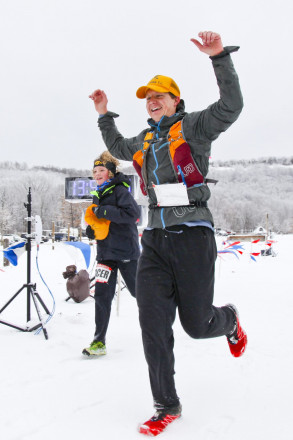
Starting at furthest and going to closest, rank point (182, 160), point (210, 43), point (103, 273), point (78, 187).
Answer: point (78, 187), point (103, 273), point (182, 160), point (210, 43)

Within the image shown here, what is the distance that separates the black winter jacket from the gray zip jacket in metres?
1.12

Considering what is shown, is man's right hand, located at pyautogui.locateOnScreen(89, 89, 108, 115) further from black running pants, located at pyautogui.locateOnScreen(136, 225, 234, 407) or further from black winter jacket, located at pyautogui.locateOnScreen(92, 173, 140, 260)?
black running pants, located at pyautogui.locateOnScreen(136, 225, 234, 407)

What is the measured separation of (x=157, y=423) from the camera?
A: 1.97 meters

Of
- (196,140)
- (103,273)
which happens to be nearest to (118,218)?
(103,273)

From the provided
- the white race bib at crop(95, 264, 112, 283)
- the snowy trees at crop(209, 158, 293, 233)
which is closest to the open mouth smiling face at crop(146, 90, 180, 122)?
the white race bib at crop(95, 264, 112, 283)

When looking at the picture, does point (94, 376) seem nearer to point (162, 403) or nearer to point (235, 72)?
point (162, 403)

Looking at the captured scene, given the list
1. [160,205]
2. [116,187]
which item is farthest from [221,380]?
[116,187]

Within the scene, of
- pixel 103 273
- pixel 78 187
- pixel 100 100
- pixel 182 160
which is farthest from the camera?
pixel 78 187

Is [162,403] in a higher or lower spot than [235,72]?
lower

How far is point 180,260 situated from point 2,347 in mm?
2255

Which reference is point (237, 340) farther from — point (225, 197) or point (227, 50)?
point (225, 197)

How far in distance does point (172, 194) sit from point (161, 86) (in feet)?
2.24

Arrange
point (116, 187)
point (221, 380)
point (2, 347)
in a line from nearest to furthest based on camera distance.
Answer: point (221, 380) → point (2, 347) → point (116, 187)

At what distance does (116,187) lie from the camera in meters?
3.62
